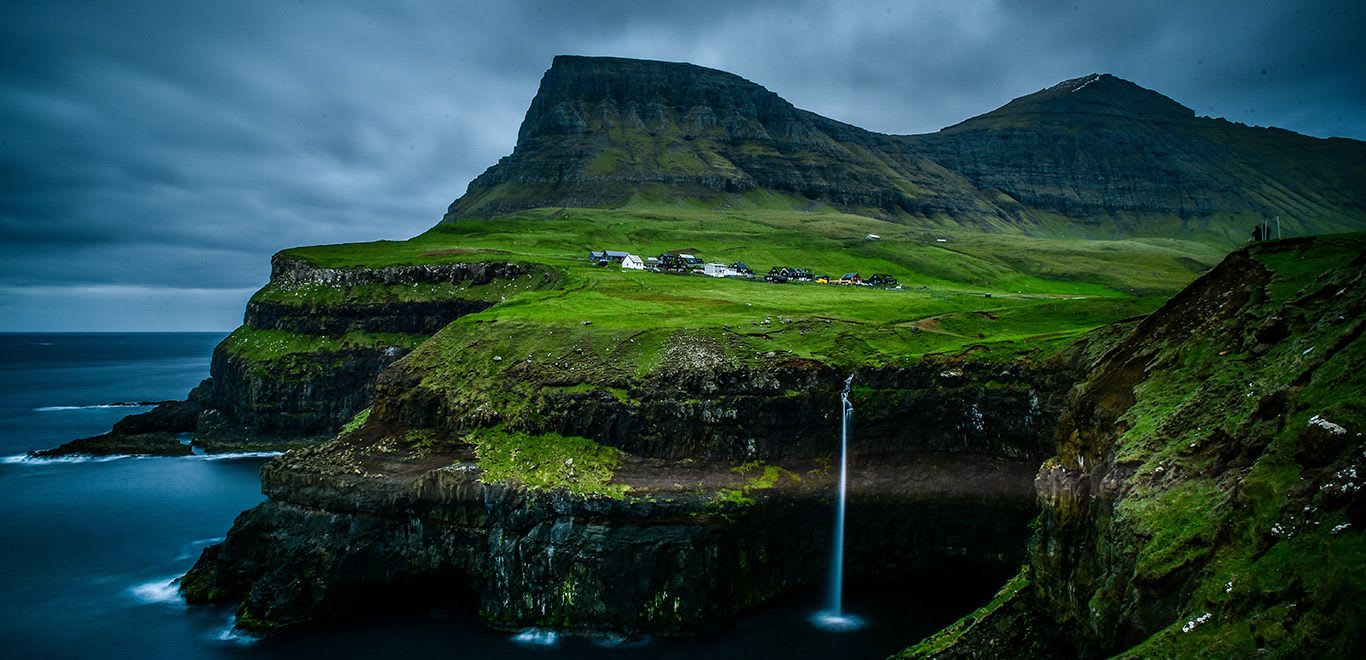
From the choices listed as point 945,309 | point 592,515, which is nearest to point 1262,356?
point 592,515

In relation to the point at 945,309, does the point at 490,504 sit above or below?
below

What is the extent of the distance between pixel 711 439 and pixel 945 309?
3219 centimetres

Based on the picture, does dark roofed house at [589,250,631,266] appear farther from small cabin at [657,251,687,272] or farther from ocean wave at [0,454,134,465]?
ocean wave at [0,454,134,465]

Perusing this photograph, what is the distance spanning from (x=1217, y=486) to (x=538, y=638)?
3519 centimetres

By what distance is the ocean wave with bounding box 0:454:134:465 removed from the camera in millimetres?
83438

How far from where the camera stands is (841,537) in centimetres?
4738

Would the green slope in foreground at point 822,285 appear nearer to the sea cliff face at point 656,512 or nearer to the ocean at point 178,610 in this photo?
the sea cliff face at point 656,512

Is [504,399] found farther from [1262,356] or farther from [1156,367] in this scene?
[1262,356]

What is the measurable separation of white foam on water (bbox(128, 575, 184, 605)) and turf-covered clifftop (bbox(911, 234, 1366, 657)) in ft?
159

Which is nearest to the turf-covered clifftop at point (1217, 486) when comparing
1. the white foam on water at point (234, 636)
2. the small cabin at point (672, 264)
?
the white foam on water at point (234, 636)

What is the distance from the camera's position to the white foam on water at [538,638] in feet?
131

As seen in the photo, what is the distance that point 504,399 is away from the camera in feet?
168

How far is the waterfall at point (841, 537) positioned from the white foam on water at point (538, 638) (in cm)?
1594

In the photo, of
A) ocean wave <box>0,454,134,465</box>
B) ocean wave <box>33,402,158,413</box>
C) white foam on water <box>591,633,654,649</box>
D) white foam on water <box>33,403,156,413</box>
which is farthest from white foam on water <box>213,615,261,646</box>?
ocean wave <box>33,402,158,413</box>
